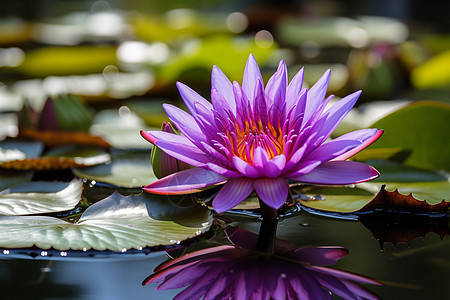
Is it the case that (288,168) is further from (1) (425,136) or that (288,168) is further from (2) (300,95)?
(1) (425,136)

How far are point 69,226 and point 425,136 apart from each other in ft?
2.47

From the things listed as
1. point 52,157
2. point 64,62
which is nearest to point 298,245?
point 52,157

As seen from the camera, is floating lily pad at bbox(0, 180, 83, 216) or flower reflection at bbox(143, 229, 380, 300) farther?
floating lily pad at bbox(0, 180, 83, 216)

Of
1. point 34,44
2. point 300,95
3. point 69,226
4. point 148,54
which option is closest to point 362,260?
point 300,95

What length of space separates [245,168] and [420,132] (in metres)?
0.51

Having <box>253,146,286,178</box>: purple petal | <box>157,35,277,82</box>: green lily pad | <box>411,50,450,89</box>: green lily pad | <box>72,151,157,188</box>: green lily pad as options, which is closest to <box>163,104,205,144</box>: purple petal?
<box>253,146,286,178</box>: purple petal

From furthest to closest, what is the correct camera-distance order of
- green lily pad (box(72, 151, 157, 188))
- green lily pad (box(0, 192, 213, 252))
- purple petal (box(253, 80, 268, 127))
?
green lily pad (box(72, 151, 157, 188))
purple petal (box(253, 80, 268, 127))
green lily pad (box(0, 192, 213, 252))

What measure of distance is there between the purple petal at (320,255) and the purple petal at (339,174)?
0.10 m

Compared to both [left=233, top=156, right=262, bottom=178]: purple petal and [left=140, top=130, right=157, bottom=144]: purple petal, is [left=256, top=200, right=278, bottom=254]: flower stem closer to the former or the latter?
[left=233, top=156, right=262, bottom=178]: purple petal

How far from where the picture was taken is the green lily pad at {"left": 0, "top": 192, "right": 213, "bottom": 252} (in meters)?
0.81

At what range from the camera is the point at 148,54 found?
2627mm

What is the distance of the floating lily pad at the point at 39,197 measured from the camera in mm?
956

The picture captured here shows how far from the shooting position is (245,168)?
0.83 m

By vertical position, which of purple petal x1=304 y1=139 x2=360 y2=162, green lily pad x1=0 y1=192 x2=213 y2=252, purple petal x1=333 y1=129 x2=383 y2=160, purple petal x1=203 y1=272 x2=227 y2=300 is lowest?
purple petal x1=203 y1=272 x2=227 y2=300
